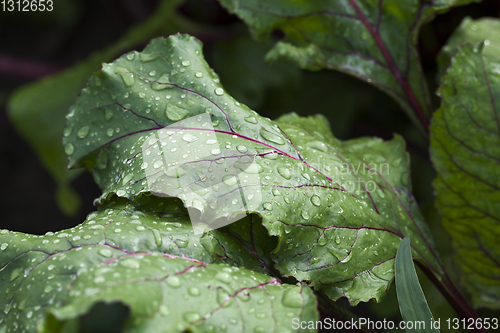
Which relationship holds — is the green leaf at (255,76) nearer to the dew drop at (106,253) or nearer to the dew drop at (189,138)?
the dew drop at (189,138)

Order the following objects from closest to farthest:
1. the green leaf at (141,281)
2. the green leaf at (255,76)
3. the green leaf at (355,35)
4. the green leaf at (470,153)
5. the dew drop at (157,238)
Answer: the green leaf at (141,281) → the dew drop at (157,238) → the green leaf at (470,153) → the green leaf at (355,35) → the green leaf at (255,76)

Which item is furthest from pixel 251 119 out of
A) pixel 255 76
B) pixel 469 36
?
pixel 255 76

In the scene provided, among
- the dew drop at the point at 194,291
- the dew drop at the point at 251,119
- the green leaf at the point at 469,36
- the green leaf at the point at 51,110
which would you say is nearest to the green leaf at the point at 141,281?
the dew drop at the point at 194,291

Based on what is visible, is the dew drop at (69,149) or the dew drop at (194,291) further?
the dew drop at (69,149)

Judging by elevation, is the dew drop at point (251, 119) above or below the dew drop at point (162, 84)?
below

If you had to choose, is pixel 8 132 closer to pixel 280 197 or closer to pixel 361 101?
pixel 361 101

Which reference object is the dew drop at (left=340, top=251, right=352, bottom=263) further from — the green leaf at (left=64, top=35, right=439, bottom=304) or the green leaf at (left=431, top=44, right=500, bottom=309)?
the green leaf at (left=431, top=44, right=500, bottom=309)

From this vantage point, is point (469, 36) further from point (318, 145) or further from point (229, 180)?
point (229, 180)

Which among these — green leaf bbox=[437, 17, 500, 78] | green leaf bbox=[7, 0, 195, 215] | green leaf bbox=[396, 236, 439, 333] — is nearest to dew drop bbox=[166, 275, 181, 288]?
green leaf bbox=[396, 236, 439, 333]
